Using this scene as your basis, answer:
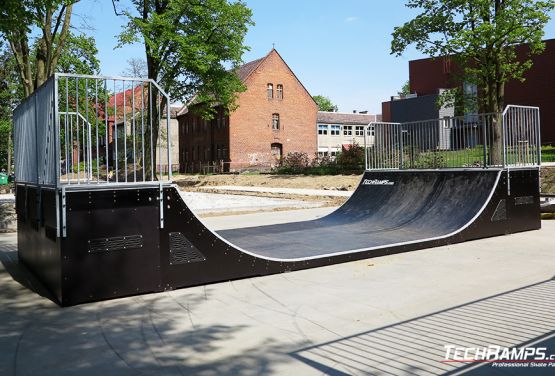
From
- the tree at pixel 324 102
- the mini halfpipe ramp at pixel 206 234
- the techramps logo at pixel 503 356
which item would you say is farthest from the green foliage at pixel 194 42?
the tree at pixel 324 102

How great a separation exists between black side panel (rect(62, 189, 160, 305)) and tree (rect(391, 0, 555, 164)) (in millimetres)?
21283

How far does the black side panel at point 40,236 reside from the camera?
5887mm

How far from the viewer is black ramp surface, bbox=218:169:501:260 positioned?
8648mm

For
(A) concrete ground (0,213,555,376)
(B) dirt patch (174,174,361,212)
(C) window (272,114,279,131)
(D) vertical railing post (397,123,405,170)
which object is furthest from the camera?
(C) window (272,114,279,131)

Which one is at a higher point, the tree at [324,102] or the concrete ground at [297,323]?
the tree at [324,102]

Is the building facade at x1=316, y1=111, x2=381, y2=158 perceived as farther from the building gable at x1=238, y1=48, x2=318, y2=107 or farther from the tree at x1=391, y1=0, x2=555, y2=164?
the tree at x1=391, y1=0, x2=555, y2=164

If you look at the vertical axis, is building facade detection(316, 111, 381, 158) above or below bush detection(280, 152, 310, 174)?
above

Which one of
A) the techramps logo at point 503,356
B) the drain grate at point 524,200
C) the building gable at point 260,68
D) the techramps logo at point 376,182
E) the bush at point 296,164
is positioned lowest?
the techramps logo at point 503,356

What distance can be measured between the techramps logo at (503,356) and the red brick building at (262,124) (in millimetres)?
47464

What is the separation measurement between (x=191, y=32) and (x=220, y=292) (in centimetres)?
2786

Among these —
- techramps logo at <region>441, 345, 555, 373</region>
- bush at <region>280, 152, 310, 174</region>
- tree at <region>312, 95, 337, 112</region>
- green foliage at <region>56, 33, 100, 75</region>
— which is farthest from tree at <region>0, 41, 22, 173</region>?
tree at <region>312, 95, 337, 112</region>

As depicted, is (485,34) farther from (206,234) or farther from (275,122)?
(275,122)

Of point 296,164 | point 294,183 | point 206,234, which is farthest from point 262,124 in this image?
point 206,234

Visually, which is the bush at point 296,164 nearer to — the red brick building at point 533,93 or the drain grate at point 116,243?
the red brick building at point 533,93
